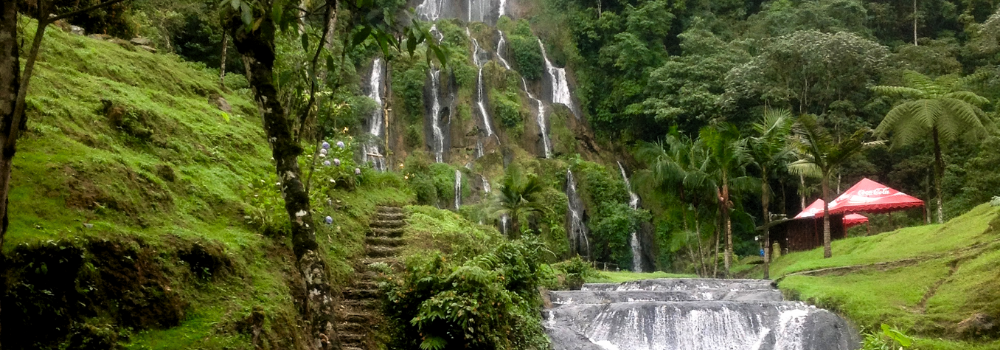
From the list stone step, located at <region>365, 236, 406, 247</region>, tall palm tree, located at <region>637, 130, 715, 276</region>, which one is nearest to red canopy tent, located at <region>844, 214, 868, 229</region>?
tall palm tree, located at <region>637, 130, 715, 276</region>

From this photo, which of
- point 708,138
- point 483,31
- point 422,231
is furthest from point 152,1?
point 483,31

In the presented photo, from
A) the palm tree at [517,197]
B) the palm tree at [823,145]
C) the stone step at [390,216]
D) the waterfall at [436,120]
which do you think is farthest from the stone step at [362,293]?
the waterfall at [436,120]

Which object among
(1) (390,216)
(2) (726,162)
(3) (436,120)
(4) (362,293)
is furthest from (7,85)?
(3) (436,120)

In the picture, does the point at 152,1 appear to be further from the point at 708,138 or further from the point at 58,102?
the point at 708,138

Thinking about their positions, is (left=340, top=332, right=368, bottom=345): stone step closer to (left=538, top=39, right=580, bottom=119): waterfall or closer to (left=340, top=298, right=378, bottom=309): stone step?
(left=340, top=298, right=378, bottom=309): stone step

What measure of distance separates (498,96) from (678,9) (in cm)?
1241

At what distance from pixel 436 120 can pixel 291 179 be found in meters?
25.3

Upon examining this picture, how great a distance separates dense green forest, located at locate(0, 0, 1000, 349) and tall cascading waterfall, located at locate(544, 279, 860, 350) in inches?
37.5

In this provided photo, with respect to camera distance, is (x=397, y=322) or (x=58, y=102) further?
(x=397, y=322)

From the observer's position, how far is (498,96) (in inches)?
1219

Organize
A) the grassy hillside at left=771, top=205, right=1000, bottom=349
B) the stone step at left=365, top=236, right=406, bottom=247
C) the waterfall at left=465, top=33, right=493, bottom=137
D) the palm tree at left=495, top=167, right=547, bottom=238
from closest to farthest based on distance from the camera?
the grassy hillside at left=771, top=205, right=1000, bottom=349
the stone step at left=365, top=236, right=406, bottom=247
the palm tree at left=495, top=167, right=547, bottom=238
the waterfall at left=465, top=33, right=493, bottom=137

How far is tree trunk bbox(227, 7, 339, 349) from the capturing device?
16.5ft

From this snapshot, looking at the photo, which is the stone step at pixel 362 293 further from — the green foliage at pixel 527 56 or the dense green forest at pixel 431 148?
the green foliage at pixel 527 56

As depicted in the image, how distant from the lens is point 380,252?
1057cm
